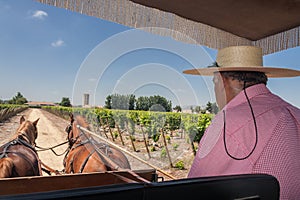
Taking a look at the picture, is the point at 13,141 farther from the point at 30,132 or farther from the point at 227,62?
the point at 227,62

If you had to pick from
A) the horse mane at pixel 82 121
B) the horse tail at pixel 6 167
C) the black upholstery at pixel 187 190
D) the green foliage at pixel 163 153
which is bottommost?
the horse tail at pixel 6 167

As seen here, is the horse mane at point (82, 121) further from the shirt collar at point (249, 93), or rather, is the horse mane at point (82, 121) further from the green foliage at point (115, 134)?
the shirt collar at point (249, 93)

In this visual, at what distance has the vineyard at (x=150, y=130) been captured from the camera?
66 cm

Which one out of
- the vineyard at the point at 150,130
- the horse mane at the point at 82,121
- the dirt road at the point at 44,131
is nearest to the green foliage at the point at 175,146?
the vineyard at the point at 150,130

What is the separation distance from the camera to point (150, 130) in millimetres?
768

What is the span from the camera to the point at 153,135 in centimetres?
77

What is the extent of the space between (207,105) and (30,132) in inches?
112

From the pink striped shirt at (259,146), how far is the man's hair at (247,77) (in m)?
0.27

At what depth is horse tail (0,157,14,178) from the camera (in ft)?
7.70

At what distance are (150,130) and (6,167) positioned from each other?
2022 millimetres

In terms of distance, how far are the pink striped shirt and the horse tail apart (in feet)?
6.01

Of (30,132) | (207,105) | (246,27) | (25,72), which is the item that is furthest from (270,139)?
(25,72)

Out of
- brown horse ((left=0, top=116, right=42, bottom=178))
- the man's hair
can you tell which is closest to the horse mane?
the man's hair

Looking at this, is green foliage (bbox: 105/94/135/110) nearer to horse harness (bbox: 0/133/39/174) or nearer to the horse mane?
the horse mane
